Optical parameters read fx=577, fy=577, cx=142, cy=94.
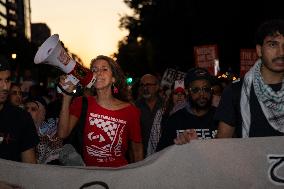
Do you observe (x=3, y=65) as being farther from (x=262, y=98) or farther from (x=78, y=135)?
(x=262, y=98)

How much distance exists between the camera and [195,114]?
204 inches

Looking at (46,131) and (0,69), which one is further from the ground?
(0,69)

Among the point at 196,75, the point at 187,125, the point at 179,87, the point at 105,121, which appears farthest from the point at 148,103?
the point at 105,121

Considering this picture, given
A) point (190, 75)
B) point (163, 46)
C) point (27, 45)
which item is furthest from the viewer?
point (27, 45)

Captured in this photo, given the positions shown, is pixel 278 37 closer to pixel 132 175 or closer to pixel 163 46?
pixel 132 175

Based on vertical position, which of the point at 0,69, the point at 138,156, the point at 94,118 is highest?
the point at 0,69

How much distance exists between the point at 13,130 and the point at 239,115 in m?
1.55

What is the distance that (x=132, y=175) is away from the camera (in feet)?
11.7

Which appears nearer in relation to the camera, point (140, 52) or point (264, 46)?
point (264, 46)

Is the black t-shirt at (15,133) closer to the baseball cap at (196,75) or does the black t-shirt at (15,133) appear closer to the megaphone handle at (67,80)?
the megaphone handle at (67,80)

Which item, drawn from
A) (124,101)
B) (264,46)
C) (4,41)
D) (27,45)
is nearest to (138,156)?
(124,101)

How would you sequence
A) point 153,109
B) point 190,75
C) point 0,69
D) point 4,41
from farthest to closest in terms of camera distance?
point 4,41
point 153,109
point 190,75
point 0,69

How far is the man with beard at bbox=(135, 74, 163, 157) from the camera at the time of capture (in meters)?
7.70

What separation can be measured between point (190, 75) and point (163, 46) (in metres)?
28.3
